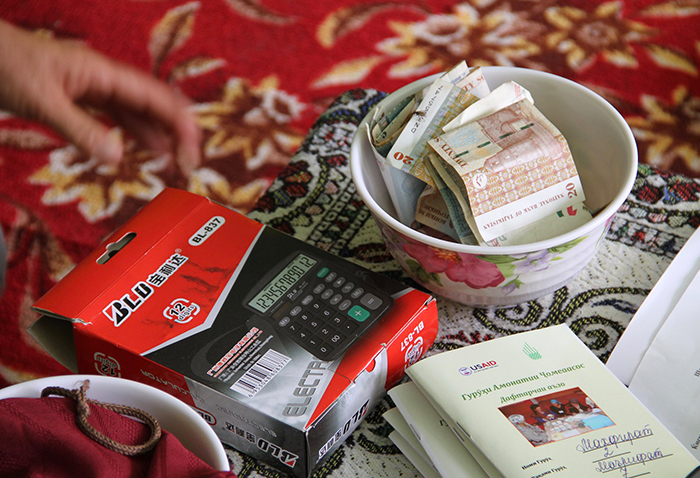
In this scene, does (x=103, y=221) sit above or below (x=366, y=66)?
below

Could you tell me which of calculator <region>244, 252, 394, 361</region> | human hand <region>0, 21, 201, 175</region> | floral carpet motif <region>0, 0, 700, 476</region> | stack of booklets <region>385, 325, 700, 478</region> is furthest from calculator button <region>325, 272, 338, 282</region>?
floral carpet motif <region>0, 0, 700, 476</region>

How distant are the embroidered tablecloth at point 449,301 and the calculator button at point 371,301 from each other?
0.07 metres

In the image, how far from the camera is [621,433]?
446mm

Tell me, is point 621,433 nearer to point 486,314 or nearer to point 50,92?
point 486,314

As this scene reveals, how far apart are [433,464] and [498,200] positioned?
21 cm

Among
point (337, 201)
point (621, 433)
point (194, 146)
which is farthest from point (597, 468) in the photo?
point (194, 146)

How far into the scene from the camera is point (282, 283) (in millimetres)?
535

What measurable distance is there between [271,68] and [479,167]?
1.11 meters

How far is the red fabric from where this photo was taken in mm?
362

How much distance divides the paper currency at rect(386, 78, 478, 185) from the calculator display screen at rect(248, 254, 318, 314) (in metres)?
0.11

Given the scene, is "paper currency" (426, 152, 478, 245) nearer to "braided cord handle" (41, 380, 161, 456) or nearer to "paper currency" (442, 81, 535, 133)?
"paper currency" (442, 81, 535, 133)

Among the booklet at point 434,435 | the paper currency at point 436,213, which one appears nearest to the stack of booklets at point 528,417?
the booklet at point 434,435

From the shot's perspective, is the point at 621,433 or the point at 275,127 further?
the point at 275,127

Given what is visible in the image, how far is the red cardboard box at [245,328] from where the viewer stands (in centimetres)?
46
